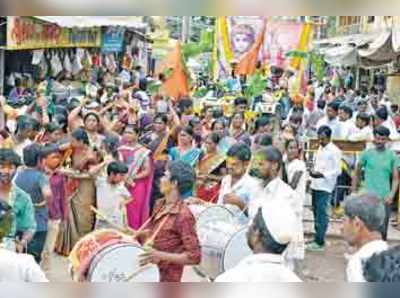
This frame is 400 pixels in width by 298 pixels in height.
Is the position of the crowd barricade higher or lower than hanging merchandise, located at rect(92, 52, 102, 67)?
lower

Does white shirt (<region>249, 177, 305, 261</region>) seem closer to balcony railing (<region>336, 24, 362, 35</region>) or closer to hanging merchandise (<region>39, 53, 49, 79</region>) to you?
balcony railing (<region>336, 24, 362, 35</region>)

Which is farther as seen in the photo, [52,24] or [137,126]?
[137,126]

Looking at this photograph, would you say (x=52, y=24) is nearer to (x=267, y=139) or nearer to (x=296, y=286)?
Result: (x=267, y=139)

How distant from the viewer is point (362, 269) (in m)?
2.65

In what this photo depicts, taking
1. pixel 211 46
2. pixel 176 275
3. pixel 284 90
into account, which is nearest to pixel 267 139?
pixel 284 90

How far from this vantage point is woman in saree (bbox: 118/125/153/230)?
2.68 m

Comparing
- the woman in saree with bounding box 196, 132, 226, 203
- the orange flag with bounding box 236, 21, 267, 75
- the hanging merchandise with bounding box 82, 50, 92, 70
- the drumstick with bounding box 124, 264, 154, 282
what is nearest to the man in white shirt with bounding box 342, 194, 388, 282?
the woman in saree with bounding box 196, 132, 226, 203

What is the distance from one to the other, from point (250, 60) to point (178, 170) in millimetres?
389

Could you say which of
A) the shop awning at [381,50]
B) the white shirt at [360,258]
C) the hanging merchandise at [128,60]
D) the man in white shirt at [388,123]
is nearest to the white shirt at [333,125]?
the man in white shirt at [388,123]

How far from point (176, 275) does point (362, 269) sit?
0.55m

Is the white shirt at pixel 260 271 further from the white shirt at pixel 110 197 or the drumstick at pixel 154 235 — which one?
the white shirt at pixel 110 197

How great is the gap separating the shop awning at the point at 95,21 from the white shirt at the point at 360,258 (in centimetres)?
91

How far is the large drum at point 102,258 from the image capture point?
8.64 feet

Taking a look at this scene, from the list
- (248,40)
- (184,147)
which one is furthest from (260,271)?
(248,40)
